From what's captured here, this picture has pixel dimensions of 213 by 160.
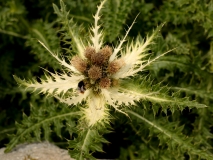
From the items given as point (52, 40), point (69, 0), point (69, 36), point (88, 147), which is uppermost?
point (69, 0)

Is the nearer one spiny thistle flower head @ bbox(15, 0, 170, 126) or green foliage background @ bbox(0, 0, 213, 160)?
spiny thistle flower head @ bbox(15, 0, 170, 126)

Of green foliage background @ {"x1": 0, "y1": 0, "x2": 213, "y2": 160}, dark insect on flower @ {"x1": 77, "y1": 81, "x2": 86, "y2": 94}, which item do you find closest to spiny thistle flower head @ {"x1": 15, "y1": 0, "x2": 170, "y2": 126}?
dark insect on flower @ {"x1": 77, "y1": 81, "x2": 86, "y2": 94}

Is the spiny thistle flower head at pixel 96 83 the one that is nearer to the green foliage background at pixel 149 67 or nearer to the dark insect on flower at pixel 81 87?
the dark insect on flower at pixel 81 87

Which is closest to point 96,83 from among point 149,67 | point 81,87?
point 81,87

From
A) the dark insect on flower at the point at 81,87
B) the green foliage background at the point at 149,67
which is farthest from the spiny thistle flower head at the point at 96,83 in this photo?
the green foliage background at the point at 149,67

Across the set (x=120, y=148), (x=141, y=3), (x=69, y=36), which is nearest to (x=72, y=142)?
(x=69, y=36)

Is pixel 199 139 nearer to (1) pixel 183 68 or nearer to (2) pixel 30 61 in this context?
(1) pixel 183 68

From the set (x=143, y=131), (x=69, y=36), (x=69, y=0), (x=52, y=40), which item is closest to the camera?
(x=69, y=36)

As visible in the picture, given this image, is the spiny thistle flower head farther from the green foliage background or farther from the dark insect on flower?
the green foliage background

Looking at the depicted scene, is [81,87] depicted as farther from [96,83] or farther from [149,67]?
[149,67]
